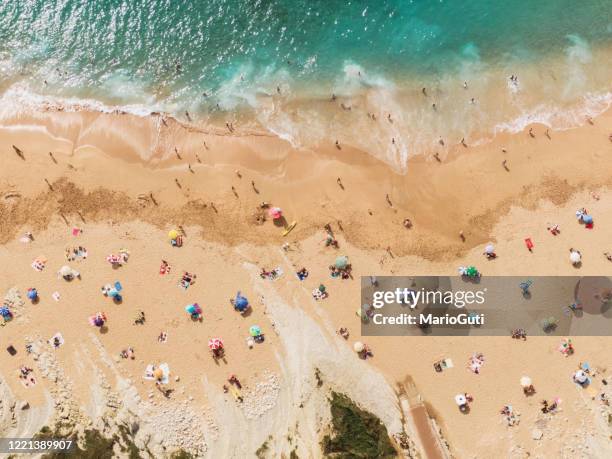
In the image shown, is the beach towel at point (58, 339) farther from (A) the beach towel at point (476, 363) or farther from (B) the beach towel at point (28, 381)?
(A) the beach towel at point (476, 363)

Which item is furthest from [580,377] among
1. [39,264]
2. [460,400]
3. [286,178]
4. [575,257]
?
[39,264]

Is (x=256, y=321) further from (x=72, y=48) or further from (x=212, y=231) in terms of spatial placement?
(x=72, y=48)

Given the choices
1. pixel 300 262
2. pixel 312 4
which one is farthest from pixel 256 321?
pixel 312 4

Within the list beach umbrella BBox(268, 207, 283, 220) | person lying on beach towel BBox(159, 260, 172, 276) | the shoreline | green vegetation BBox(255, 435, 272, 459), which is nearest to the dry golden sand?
the shoreline

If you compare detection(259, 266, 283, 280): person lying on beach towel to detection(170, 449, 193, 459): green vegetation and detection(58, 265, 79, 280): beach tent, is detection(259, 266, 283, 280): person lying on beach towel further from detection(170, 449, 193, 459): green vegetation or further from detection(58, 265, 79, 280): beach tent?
detection(58, 265, 79, 280): beach tent

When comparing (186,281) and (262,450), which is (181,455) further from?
(186,281)

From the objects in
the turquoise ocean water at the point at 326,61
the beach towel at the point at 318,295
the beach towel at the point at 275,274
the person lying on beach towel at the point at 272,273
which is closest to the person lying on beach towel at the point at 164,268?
the person lying on beach towel at the point at 272,273
